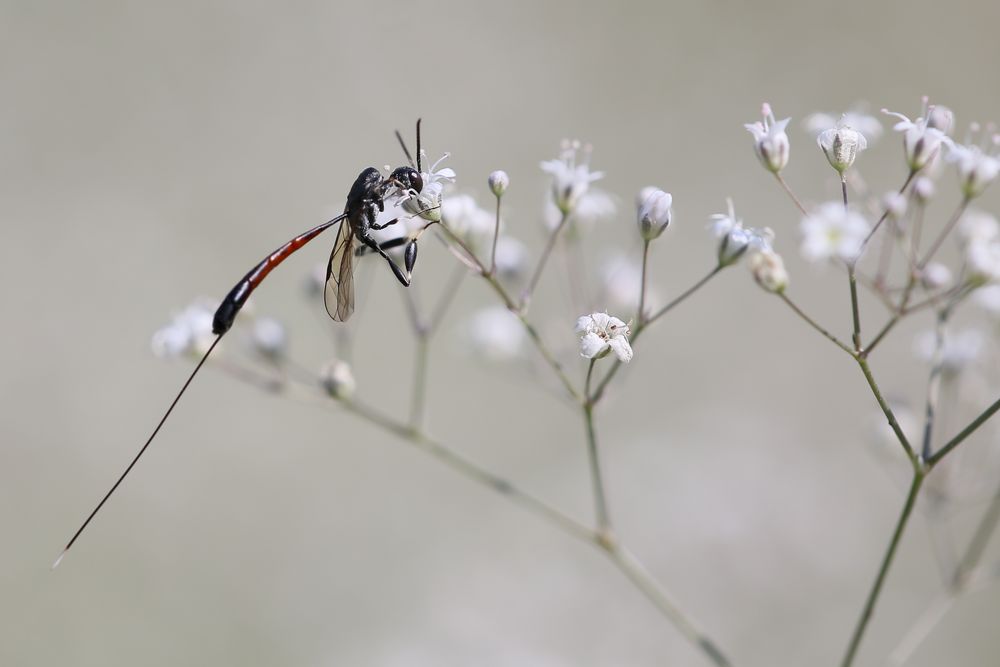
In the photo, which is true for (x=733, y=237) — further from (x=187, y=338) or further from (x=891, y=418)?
(x=187, y=338)

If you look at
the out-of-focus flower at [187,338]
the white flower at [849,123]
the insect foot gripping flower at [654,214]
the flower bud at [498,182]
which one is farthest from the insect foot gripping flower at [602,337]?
the out-of-focus flower at [187,338]

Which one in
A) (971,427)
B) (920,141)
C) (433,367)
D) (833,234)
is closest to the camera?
(971,427)

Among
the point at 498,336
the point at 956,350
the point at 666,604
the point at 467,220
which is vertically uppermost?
the point at 956,350

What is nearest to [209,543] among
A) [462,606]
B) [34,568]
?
[34,568]

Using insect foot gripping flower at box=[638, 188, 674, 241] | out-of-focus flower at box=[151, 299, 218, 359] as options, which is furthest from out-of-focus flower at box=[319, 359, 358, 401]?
insect foot gripping flower at box=[638, 188, 674, 241]

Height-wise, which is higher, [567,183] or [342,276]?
[567,183]

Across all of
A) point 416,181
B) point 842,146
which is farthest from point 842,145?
point 416,181
